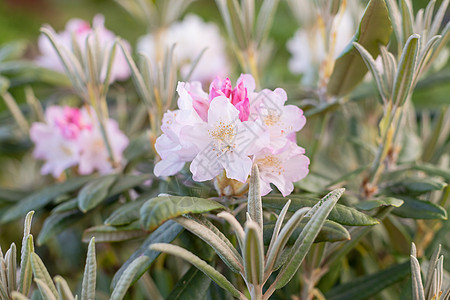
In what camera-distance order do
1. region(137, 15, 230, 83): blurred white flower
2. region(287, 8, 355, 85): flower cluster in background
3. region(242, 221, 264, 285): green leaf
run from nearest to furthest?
region(242, 221, 264, 285): green leaf → region(287, 8, 355, 85): flower cluster in background → region(137, 15, 230, 83): blurred white flower

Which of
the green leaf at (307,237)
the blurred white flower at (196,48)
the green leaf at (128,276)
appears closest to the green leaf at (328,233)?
the green leaf at (307,237)

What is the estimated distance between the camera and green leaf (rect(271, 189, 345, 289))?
0.43 meters

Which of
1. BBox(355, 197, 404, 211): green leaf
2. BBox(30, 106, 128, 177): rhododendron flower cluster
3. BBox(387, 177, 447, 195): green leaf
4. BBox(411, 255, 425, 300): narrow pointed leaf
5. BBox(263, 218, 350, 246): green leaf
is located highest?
BBox(30, 106, 128, 177): rhododendron flower cluster

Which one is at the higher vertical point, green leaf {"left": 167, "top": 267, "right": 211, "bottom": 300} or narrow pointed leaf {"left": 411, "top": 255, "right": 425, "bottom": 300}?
green leaf {"left": 167, "top": 267, "right": 211, "bottom": 300}

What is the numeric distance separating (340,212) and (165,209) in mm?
196

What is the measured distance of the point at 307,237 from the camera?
44cm

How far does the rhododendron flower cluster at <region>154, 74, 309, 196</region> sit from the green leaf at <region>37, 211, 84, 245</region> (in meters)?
0.22

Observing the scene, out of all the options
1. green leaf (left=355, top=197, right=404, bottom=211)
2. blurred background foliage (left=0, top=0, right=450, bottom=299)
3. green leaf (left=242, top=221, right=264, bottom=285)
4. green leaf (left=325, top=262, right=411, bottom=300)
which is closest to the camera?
green leaf (left=242, top=221, right=264, bottom=285)

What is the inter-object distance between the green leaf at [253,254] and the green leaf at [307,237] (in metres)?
0.03

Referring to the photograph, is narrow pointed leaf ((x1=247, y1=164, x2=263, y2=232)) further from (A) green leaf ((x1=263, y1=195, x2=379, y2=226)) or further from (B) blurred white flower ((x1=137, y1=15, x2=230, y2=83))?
(B) blurred white flower ((x1=137, y1=15, x2=230, y2=83))

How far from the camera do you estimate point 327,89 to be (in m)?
0.70

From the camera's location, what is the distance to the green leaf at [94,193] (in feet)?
1.99

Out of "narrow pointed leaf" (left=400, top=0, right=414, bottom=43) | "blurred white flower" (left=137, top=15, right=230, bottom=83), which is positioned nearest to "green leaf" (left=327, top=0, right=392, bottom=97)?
"narrow pointed leaf" (left=400, top=0, right=414, bottom=43)

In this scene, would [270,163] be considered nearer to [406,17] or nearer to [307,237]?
[307,237]
